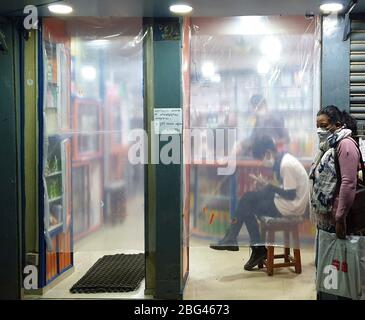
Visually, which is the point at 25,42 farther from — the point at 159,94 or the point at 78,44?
the point at 159,94

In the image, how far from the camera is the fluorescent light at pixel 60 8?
10.6 feet

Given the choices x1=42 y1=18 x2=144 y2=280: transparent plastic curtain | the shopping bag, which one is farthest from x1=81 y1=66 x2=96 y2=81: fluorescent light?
the shopping bag

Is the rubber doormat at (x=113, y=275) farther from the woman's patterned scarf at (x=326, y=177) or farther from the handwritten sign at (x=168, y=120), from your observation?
the woman's patterned scarf at (x=326, y=177)

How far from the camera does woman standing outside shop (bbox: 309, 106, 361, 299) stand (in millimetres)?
2928

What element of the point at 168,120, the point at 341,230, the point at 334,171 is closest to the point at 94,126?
the point at 168,120

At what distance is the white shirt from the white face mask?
360 mm

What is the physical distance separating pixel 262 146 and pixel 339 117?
0.65 m

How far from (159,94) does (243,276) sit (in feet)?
6.36

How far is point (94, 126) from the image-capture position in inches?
139

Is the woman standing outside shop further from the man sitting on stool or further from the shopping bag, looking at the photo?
the man sitting on stool

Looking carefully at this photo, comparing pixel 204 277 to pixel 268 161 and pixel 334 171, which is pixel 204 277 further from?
pixel 334 171

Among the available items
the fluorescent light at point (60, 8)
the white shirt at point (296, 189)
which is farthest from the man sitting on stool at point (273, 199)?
the fluorescent light at point (60, 8)

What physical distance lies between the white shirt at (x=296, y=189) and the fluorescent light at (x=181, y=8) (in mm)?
1474

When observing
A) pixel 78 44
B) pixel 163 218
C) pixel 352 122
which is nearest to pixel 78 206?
pixel 163 218
